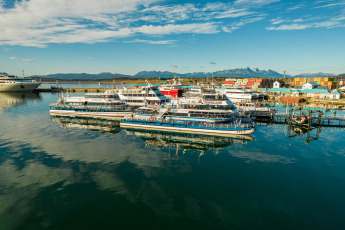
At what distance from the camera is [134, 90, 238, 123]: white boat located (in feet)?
140

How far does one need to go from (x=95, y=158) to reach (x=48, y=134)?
64.7ft

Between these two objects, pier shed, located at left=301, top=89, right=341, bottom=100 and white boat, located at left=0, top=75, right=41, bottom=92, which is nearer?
pier shed, located at left=301, top=89, right=341, bottom=100

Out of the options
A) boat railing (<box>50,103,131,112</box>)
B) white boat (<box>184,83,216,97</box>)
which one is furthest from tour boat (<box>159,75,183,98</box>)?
boat railing (<box>50,103,131,112</box>)

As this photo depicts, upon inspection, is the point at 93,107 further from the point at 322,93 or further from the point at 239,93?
the point at 322,93

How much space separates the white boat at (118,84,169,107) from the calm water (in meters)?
28.5

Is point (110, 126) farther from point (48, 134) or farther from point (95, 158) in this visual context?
point (95, 158)

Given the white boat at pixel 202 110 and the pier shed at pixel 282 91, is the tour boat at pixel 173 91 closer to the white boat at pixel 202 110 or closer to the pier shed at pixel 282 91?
the white boat at pixel 202 110

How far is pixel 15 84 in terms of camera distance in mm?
128625

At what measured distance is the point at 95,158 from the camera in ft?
92.3

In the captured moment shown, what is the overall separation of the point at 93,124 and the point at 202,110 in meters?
30.1

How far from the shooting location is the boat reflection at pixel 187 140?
33.8 m

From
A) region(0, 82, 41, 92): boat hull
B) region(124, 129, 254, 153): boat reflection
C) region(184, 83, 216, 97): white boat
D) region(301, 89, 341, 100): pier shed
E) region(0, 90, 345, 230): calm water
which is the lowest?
region(0, 90, 345, 230): calm water

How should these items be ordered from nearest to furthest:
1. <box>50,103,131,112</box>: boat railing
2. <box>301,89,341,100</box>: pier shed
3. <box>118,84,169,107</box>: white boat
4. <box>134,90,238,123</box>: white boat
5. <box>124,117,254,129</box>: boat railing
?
<box>124,117,254,129</box>: boat railing
<box>134,90,238,123</box>: white boat
<box>50,103,131,112</box>: boat railing
<box>118,84,169,107</box>: white boat
<box>301,89,341,100</box>: pier shed

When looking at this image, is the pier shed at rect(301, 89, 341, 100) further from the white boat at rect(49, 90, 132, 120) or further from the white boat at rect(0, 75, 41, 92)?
the white boat at rect(0, 75, 41, 92)
